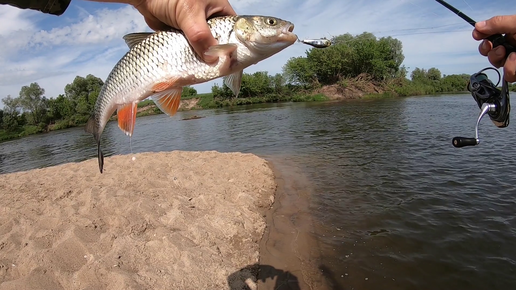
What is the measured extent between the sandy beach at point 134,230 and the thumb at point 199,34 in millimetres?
3763

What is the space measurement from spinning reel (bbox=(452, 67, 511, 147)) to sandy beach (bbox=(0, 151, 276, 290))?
3945 mm

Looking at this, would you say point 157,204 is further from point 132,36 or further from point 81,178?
point 132,36

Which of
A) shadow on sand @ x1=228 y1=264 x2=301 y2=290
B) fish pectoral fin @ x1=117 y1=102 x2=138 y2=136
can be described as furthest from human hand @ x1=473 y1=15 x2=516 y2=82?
shadow on sand @ x1=228 y1=264 x2=301 y2=290

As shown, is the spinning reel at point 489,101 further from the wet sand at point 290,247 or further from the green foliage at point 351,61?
the green foliage at point 351,61

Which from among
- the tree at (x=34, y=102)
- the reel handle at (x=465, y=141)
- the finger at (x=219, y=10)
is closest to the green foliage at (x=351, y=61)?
the tree at (x=34, y=102)

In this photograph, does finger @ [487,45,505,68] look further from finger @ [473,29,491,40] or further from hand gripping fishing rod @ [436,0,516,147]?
hand gripping fishing rod @ [436,0,516,147]

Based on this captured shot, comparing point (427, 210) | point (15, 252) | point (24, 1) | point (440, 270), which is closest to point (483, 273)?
point (440, 270)

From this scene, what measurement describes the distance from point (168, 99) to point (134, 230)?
171 inches

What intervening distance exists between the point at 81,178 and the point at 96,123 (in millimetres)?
8304

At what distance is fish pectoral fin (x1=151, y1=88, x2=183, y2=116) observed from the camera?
8.16ft

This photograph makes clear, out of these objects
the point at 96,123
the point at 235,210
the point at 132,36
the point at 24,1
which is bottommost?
the point at 235,210

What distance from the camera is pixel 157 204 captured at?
701 cm

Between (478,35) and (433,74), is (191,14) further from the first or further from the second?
(433,74)

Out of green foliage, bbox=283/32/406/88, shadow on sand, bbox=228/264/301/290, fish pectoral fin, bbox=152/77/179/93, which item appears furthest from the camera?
green foliage, bbox=283/32/406/88
